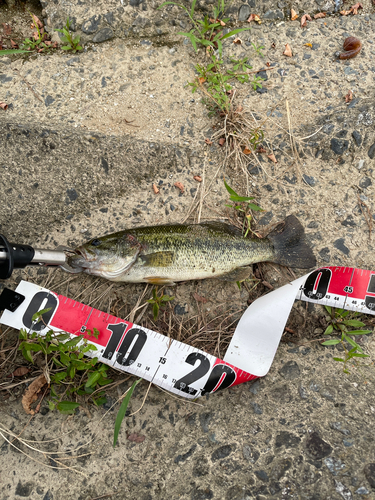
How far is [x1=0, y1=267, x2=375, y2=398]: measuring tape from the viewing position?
10.6 ft

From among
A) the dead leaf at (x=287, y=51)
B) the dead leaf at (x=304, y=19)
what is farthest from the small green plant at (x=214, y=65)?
the dead leaf at (x=304, y=19)

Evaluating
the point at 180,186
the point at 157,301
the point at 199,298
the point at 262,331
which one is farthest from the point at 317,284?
the point at 180,186

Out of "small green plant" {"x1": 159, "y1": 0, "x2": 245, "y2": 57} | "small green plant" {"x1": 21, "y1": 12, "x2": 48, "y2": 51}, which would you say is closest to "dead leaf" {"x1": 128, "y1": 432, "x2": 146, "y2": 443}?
"small green plant" {"x1": 159, "y1": 0, "x2": 245, "y2": 57}

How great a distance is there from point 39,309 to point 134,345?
104 cm

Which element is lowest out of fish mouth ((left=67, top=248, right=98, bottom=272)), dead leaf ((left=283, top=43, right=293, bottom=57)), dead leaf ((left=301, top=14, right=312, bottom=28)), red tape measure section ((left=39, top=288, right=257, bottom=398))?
red tape measure section ((left=39, top=288, right=257, bottom=398))

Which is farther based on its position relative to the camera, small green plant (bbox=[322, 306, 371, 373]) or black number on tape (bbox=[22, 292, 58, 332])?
black number on tape (bbox=[22, 292, 58, 332])

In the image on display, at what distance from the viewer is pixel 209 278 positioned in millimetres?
3734

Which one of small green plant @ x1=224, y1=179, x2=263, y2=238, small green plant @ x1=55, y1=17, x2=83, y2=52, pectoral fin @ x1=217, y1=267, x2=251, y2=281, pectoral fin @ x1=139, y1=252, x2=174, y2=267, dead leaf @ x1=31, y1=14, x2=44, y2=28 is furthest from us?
dead leaf @ x1=31, y1=14, x2=44, y2=28

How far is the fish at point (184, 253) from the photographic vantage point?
346 centimetres

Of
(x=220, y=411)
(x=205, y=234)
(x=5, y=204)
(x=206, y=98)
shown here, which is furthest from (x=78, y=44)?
(x=220, y=411)

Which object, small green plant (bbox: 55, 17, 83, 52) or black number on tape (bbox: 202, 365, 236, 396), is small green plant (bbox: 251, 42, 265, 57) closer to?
small green plant (bbox: 55, 17, 83, 52)

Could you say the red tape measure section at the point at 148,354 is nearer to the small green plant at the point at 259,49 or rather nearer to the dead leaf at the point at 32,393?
the dead leaf at the point at 32,393

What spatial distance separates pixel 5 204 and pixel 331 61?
4363mm

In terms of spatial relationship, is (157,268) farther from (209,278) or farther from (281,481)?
(281,481)
